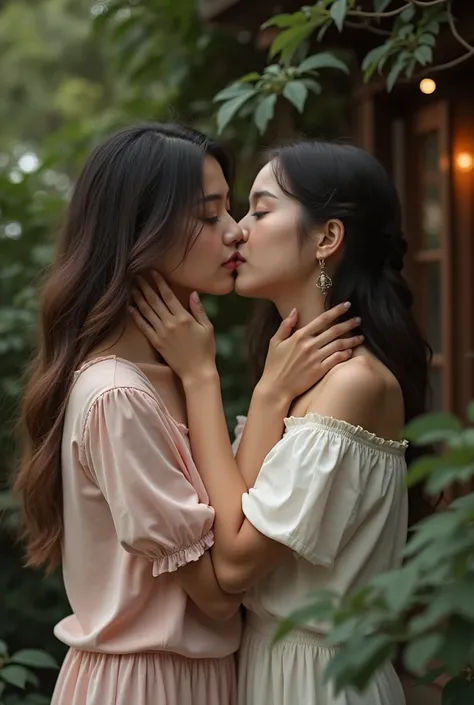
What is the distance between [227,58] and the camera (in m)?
4.52

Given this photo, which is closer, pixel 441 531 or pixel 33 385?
pixel 441 531

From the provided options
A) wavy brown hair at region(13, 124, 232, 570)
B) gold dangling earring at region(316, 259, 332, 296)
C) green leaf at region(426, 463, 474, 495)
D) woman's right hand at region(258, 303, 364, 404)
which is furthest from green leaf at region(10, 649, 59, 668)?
green leaf at region(426, 463, 474, 495)

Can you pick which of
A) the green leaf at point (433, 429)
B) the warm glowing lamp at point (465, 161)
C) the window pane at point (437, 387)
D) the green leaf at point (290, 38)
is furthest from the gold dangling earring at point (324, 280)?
the window pane at point (437, 387)

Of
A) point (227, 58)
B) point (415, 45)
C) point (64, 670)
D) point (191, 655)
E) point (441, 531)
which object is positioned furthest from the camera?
point (227, 58)

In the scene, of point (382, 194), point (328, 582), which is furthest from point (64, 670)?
point (382, 194)

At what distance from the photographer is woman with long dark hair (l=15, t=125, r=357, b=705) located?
2.15 m

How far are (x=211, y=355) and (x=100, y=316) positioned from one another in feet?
0.97

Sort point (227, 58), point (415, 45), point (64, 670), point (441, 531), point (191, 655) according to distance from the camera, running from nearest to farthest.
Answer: point (441, 531) < point (191, 655) < point (64, 670) < point (415, 45) < point (227, 58)

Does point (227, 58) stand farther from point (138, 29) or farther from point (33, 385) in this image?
point (33, 385)

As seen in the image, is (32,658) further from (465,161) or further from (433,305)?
(465,161)

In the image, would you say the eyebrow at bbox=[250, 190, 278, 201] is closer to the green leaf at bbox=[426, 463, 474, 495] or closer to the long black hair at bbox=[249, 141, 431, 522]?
the long black hair at bbox=[249, 141, 431, 522]

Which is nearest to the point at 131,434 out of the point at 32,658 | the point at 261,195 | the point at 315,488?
the point at 315,488

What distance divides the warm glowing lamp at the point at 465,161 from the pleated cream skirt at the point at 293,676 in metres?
1.92

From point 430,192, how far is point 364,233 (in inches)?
60.1
